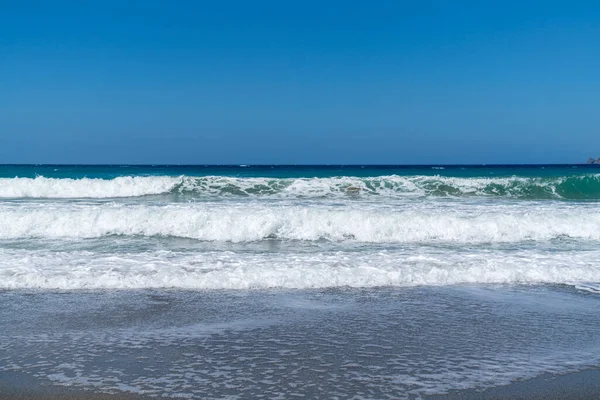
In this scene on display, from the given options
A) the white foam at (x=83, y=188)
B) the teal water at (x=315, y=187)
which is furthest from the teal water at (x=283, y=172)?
the white foam at (x=83, y=188)

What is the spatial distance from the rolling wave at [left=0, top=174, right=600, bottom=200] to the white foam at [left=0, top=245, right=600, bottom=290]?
12228 mm

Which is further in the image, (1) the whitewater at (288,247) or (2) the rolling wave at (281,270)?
(1) the whitewater at (288,247)

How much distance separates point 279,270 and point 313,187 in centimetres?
1460

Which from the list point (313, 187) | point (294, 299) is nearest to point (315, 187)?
point (313, 187)

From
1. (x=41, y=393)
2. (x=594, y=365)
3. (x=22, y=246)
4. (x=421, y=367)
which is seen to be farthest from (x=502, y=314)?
(x=22, y=246)

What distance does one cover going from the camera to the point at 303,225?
1159 cm

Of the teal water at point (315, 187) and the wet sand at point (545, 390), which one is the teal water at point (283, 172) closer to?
the teal water at point (315, 187)

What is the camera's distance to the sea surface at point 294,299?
157 inches

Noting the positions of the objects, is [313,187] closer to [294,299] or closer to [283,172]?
[294,299]

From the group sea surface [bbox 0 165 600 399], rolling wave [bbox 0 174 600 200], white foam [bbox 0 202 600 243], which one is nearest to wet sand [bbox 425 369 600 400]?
sea surface [bbox 0 165 600 399]

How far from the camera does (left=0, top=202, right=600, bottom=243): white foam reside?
1123 centimetres

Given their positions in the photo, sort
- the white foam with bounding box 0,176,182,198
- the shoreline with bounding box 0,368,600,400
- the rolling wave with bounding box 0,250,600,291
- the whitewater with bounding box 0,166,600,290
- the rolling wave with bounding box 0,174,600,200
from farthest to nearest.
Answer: the white foam with bounding box 0,176,182,198 < the rolling wave with bounding box 0,174,600,200 < the whitewater with bounding box 0,166,600,290 < the rolling wave with bounding box 0,250,600,291 < the shoreline with bounding box 0,368,600,400

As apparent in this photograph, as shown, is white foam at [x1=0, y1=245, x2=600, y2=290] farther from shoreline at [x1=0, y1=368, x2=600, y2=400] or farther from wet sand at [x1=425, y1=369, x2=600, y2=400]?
wet sand at [x1=425, y1=369, x2=600, y2=400]

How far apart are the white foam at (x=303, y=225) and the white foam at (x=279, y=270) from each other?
2.43 metres
